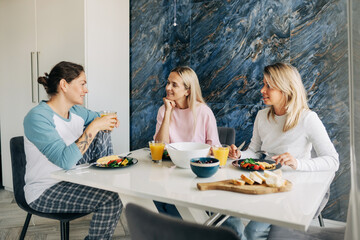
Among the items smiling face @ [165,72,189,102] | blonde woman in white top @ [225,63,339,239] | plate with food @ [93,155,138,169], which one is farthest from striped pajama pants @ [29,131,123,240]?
smiling face @ [165,72,189,102]

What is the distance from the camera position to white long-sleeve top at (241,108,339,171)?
4.85 ft

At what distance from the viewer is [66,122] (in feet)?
6.08

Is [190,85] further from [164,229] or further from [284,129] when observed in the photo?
[164,229]

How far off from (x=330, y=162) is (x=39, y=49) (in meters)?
2.71

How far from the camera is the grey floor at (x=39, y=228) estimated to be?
2363 mm

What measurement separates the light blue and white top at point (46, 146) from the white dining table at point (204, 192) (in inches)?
4.8

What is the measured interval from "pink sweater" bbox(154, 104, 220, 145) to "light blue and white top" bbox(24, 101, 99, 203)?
0.63 meters

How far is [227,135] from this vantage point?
2342mm

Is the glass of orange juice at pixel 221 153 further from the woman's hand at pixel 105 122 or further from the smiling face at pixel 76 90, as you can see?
the smiling face at pixel 76 90

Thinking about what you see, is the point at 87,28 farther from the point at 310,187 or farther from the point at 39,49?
the point at 310,187

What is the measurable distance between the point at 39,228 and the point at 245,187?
1.99 meters

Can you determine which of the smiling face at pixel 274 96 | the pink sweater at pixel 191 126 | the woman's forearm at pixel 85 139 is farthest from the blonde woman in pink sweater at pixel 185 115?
the woman's forearm at pixel 85 139

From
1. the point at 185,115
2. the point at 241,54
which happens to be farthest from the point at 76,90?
the point at 241,54

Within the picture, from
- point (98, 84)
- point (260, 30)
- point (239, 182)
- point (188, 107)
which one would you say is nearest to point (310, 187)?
point (239, 182)
